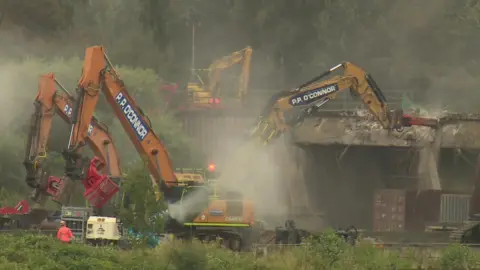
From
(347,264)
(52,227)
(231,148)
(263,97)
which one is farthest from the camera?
(263,97)

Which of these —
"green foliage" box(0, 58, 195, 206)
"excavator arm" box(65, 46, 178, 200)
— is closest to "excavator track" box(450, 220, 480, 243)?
"excavator arm" box(65, 46, 178, 200)

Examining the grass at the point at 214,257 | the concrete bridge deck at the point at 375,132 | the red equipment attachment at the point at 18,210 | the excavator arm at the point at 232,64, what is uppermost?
the excavator arm at the point at 232,64

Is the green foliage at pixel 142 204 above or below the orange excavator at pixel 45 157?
below

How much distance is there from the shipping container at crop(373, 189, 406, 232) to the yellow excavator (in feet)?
48.8

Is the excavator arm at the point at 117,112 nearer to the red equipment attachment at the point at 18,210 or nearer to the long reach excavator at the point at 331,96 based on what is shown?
the red equipment attachment at the point at 18,210

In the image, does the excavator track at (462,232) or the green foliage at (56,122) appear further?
the green foliage at (56,122)

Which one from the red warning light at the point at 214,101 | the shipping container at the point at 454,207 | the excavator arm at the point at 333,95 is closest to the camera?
the excavator arm at the point at 333,95

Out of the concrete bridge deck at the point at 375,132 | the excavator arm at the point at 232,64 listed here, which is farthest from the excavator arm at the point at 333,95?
the excavator arm at the point at 232,64

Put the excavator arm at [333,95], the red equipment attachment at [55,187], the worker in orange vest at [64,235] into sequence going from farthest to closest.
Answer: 1. the excavator arm at [333,95]
2. the red equipment attachment at [55,187]
3. the worker in orange vest at [64,235]

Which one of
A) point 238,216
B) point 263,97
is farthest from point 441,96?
point 238,216

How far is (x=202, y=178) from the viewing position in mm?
29188

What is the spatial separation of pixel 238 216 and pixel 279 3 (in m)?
41.7

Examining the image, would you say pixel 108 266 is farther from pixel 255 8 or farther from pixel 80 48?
pixel 255 8

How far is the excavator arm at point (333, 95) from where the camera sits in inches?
1399
